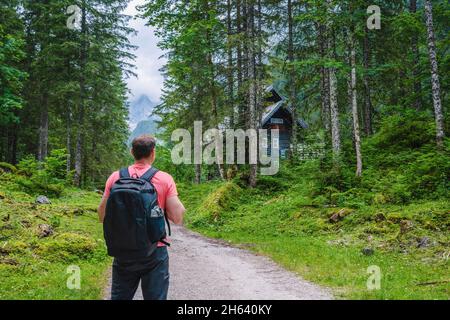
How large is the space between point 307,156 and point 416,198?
11.7 meters

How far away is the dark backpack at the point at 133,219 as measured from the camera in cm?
379

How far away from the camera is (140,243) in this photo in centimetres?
384

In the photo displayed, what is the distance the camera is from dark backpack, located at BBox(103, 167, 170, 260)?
379 cm

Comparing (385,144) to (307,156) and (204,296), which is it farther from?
(204,296)

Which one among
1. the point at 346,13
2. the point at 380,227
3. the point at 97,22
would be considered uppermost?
the point at 97,22

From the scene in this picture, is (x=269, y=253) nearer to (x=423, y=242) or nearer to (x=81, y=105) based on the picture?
(x=423, y=242)

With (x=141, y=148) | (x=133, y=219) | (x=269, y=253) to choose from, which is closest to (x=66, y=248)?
(x=269, y=253)

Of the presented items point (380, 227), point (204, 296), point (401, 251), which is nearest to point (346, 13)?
point (380, 227)

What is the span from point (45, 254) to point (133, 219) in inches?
282

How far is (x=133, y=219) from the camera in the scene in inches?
149

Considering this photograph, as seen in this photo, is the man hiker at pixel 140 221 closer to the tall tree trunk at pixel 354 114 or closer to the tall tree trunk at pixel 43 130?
the tall tree trunk at pixel 354 114

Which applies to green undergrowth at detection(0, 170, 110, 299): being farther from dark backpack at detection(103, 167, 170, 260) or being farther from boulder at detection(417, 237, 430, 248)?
boulder at detection(417, 237, 430, 248)

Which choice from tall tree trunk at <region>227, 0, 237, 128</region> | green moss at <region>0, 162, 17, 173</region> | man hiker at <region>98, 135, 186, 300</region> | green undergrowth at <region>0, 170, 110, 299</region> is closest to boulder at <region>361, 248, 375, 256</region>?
green undergrowth at <region>0, 170, 110, 299</region>

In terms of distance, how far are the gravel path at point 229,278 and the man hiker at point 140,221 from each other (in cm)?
344
